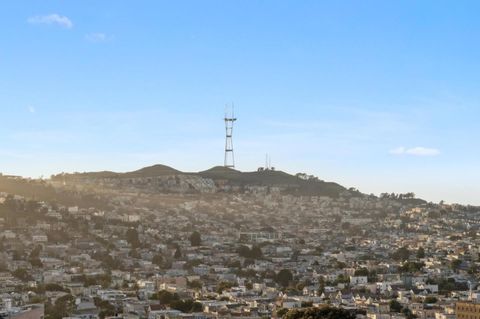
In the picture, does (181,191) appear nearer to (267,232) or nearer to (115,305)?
(267,232)

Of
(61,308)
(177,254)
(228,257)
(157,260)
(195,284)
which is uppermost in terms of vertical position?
(177,254)

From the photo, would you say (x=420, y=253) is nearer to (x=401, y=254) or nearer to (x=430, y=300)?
(x=401, y=254)

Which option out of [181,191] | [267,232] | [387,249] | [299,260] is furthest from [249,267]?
[181,191]

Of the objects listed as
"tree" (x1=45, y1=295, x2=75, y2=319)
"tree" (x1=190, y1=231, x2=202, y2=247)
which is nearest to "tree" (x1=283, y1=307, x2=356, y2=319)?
"tree" (x1=45, y1=295, x2=75, y2=319)

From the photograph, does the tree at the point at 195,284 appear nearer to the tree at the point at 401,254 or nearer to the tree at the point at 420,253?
the tree at the point at 401,254

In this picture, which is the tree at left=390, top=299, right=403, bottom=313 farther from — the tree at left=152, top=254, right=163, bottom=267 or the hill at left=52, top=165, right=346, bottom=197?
the hill at left=52, top=165, right=346, bottom=197

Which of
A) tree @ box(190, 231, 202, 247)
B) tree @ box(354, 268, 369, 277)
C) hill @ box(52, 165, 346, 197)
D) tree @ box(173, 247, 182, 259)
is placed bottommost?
tree @ box(354, 268, 369, 277)

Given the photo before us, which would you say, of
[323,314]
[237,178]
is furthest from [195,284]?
[237,178]
